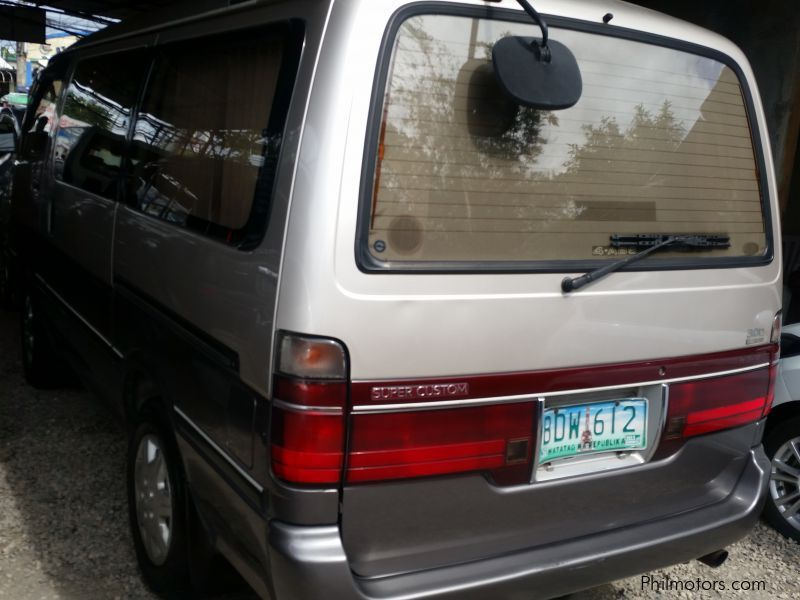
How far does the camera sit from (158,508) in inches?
110

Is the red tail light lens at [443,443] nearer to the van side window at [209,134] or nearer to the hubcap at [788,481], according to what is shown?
the van side window at [209,134]

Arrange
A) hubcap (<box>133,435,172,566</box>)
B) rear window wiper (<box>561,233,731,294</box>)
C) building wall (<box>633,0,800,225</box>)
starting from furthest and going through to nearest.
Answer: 1. building wall (<box>633,0,800,225</box>)
2. hubcap (<box>133,435,172,566</box>)
3. rear window wiper (<box>561,233,731,294</box>)

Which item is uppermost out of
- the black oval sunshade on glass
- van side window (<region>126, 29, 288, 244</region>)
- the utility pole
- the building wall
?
the utility pole

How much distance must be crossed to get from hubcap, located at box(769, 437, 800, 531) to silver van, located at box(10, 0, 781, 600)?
1170 millimetres

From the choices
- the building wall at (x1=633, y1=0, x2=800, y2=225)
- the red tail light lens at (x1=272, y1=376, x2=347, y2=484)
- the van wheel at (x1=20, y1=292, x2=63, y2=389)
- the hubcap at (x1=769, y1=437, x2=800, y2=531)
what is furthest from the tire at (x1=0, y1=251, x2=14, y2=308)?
the building wall at (x1=633, y1=0, x2=800, y2=225)

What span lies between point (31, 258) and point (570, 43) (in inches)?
140

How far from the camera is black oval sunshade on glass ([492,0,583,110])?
6.55ft

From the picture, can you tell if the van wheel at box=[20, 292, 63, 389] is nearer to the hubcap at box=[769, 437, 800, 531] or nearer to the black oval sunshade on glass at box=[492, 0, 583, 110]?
the black oval sunshade on glass at box=[492, 0, 583, 110]

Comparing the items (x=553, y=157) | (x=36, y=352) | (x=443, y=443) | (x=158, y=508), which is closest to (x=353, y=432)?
(x=443, y=443)

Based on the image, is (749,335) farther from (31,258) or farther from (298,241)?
(31,258)

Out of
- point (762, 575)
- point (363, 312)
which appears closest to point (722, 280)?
point (363, 312)

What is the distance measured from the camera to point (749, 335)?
2.54 m
